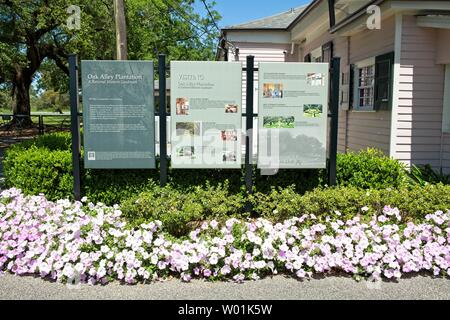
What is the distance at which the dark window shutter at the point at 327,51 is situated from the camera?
1112cm

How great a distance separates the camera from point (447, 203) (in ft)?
16.3

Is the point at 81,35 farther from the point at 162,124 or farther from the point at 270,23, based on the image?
the point at 162,124

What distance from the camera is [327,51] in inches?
451

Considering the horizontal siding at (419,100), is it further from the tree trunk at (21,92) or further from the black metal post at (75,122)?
the tree trunk at (21,92)

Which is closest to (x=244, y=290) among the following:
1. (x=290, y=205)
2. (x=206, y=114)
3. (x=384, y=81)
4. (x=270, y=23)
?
(x=290, y=205)

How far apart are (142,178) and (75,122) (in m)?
1.21

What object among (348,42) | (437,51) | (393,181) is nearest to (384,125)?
(437,51)

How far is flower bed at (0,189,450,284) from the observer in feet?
13.0

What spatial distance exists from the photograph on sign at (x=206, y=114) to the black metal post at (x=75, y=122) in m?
Result: 1.33

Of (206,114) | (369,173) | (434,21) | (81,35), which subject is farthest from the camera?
(81,35)

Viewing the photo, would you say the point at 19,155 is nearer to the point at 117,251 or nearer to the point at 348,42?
the point at 117,251

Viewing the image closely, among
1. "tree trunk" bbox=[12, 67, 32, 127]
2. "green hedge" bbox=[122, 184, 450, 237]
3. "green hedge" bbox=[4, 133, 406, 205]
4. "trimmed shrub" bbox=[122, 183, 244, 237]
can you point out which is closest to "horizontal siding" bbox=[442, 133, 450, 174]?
"green hedge" bbox=[4, 133, 406, 205]

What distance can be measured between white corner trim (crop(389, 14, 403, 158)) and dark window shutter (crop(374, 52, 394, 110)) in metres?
0.08

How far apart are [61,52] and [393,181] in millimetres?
22418
